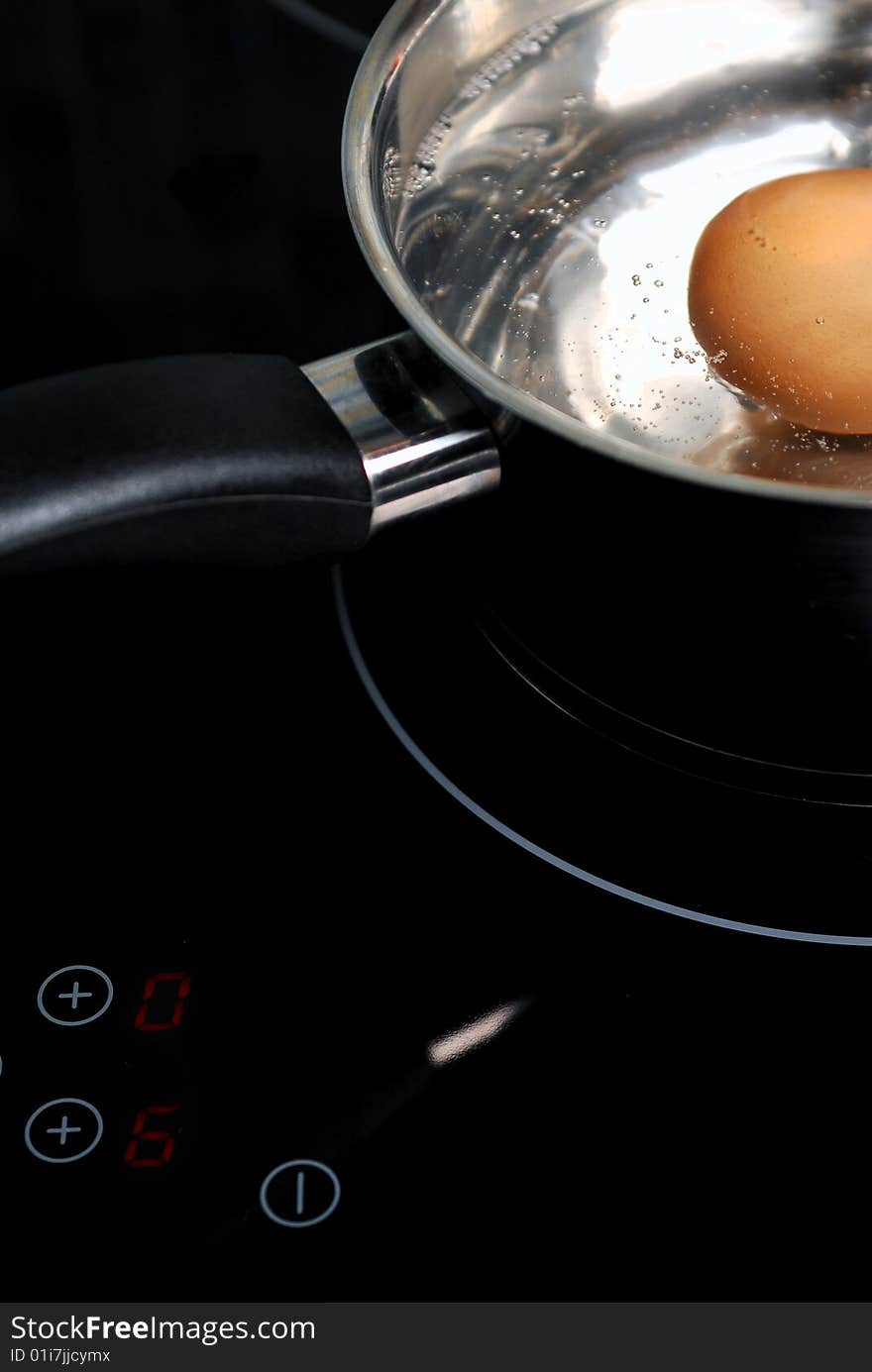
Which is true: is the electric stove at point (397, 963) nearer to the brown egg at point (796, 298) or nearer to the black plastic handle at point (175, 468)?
the black plastic handle at point (175, 468)

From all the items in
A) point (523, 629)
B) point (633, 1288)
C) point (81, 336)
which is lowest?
point (633, 1288)

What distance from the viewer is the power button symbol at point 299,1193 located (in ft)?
1.70

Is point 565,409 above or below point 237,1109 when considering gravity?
above

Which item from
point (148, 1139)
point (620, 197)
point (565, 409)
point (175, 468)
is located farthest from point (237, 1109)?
point (620, 197)

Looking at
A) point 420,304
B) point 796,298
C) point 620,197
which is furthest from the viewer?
point 620,197

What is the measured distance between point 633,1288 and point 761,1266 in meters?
0.05

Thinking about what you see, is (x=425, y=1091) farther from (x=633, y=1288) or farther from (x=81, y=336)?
(x=81, y=336)

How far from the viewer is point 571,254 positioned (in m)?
0.79

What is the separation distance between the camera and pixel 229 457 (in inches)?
20.5

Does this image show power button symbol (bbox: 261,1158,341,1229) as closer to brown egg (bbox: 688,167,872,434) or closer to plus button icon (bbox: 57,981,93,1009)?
plus button icon (bbox: 57,981,93,1009)

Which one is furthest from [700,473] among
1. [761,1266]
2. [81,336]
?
[81,336]

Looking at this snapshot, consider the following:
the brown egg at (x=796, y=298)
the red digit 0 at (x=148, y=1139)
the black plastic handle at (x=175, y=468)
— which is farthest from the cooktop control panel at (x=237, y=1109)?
the brown egg at (x=796, y=298)

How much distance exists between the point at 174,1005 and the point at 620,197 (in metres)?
0.54

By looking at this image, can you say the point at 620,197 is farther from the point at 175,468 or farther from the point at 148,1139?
the point at 148,1139
